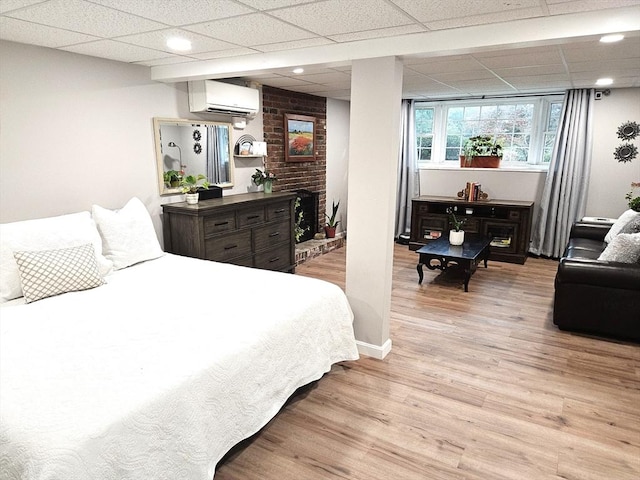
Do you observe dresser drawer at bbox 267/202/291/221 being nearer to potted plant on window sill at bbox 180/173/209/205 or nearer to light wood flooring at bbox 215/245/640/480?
potted plant on window sill at bbox 180/173/209/205

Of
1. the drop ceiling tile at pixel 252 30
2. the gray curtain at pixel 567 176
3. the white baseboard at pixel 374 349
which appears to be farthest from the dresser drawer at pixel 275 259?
the gray curtain at pixel 567 176

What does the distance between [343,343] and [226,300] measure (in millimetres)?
855

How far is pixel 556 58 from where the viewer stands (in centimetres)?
352

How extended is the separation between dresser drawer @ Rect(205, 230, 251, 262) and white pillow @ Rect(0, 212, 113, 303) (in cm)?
97

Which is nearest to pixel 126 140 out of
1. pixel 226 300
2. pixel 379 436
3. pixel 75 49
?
pixel 75 49

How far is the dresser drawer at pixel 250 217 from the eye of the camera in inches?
163

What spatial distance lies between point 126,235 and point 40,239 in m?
0.61

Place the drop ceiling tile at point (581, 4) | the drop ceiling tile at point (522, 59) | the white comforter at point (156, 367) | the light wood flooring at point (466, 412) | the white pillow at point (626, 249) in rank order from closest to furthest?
the white comforter at point (156, 367) < the drop ceiling tile at point (581, 4) < the light wood flooring at point (466, 412) < the drop ceiling tile at point (522, 59) < the white pillow at point (626, 249)

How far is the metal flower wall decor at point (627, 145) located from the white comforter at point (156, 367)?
4849mm

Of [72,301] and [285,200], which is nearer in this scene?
[72,301]

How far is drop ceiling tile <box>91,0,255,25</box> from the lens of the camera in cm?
202

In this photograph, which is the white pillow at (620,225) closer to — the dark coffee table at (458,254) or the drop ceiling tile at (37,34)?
the dark coffee table at (458,254)

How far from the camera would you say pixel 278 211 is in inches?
183

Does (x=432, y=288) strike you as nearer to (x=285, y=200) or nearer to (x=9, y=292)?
(x=285, y=200)
